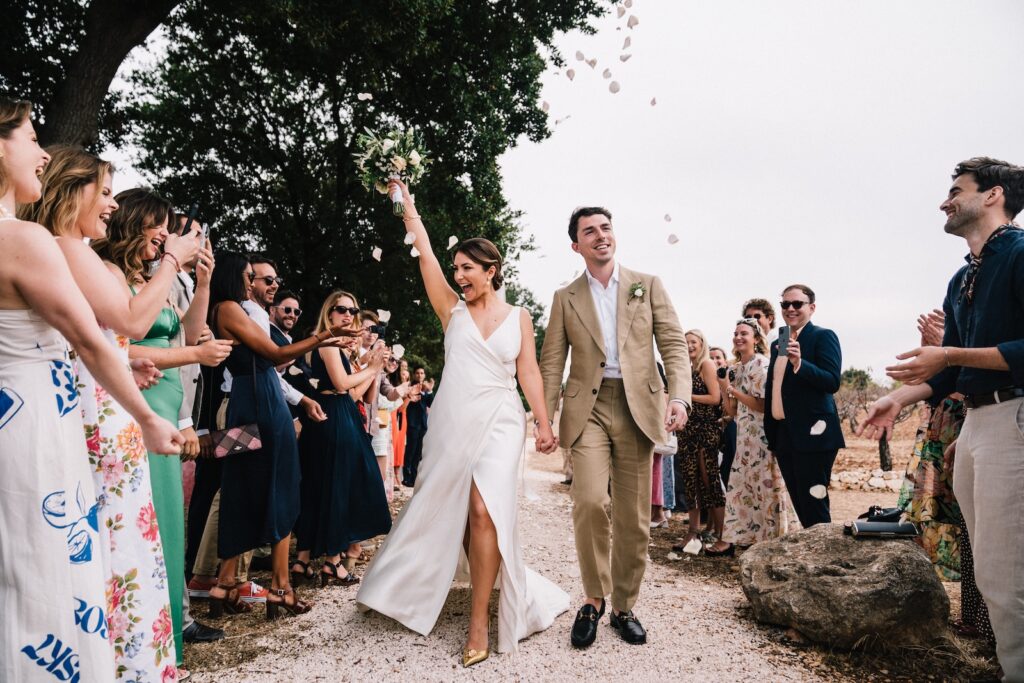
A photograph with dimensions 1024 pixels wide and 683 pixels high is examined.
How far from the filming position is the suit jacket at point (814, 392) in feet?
17.5

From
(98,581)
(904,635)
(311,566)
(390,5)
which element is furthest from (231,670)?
(390,5)

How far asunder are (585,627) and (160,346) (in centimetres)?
306

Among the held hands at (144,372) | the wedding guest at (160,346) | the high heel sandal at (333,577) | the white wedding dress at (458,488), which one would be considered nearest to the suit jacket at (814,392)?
the white wedding dress at (458,488)

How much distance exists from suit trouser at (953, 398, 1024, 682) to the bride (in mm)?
2277

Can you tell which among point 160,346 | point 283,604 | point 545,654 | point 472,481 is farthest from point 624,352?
point 283,604

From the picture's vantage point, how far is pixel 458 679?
11.2ft

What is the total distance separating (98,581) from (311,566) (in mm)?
3944

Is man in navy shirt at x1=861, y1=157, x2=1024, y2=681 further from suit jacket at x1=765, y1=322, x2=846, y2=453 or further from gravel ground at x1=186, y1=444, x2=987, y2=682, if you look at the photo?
suit jacket at x1=765, y1=322, x2=846, y2=453

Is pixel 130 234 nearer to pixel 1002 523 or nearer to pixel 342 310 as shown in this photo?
pixel 342 310

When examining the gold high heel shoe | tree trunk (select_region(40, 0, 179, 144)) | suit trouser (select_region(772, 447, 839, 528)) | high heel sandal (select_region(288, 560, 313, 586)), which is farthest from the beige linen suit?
tree trunk (select_region(40, 0, 179, 144))

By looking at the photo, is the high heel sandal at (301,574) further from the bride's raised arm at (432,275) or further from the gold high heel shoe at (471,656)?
the bride's raised arm at (432,275)

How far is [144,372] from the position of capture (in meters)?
3.12

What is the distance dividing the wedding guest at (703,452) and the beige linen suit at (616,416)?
10.1 ft

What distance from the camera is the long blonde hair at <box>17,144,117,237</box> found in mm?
2455
